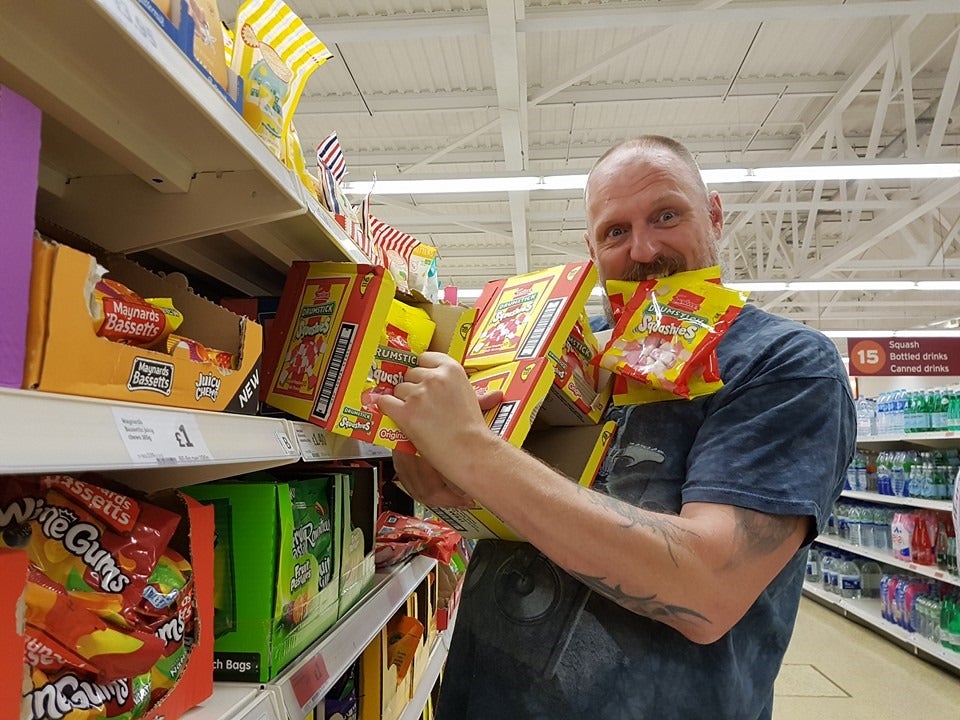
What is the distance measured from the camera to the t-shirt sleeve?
1136 mm

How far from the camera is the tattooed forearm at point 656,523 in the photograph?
109cm

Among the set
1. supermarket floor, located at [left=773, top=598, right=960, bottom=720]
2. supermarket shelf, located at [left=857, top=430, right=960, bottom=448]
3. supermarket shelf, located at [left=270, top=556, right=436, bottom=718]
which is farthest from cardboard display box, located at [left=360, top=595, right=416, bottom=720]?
supermarket shelf, located at [left=857, top=430, right=960, bottom=448]

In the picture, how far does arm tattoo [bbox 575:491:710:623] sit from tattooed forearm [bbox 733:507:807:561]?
0.28ft

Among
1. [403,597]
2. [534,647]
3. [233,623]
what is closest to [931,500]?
[403,597]

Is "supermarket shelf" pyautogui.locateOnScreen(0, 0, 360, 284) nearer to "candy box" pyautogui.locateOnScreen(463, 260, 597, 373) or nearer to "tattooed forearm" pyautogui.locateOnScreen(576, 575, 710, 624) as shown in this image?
"candy box" pyautogui.locateOnScreen(463, 260, 597, 373)

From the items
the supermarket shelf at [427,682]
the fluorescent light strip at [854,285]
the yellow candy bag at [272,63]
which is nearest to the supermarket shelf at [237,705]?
the yellow candy bag at [272,63]

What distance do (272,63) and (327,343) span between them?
496 mm

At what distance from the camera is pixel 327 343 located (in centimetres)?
124

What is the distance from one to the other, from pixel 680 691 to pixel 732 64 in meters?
7.25

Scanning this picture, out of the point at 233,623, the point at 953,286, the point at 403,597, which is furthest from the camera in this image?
the point at 953,286

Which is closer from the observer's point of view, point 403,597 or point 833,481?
point 833,481

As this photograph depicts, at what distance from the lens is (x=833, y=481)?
1.20 m

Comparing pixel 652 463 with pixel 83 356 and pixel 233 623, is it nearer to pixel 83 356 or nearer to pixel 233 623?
pixel 233 623

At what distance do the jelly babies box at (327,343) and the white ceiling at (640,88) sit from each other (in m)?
4.10
